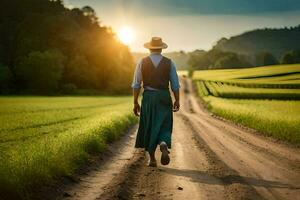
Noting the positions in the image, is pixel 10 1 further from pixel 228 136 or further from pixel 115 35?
pixel 228 136

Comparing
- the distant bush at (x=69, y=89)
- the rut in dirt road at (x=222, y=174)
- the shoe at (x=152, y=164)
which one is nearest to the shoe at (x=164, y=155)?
the rut in dirt road at (x=222, y=174)

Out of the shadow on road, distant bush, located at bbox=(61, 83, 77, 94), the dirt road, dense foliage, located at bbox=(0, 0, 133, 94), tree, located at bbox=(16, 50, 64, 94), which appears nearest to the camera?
the dirt road

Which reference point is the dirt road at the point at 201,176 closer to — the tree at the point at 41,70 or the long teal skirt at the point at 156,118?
the long teal skirt at the point at 156,118

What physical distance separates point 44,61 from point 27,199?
84311mm

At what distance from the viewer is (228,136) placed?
2089 cm

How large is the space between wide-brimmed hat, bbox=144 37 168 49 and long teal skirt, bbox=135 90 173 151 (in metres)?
1.12

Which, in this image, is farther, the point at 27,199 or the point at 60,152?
the point at 60,152

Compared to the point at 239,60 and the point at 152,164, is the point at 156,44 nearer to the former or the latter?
the point at 152,164

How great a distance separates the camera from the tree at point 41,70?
90.8 metres

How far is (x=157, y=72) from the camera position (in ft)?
40.7

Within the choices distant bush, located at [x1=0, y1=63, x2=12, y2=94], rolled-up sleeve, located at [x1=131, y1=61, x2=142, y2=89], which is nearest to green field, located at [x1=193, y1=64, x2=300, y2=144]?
rolled-up sleeve, located at [x1=131, y1=61, x2=142, y2=89]

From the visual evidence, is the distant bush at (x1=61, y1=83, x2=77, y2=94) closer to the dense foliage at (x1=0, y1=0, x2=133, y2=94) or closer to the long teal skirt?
the dense foliage at (x1=0, y1=0, x2=133, y2=94)

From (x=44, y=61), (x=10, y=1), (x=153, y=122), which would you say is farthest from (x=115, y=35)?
(x=153, y=122)

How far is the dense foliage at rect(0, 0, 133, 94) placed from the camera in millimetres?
92125
